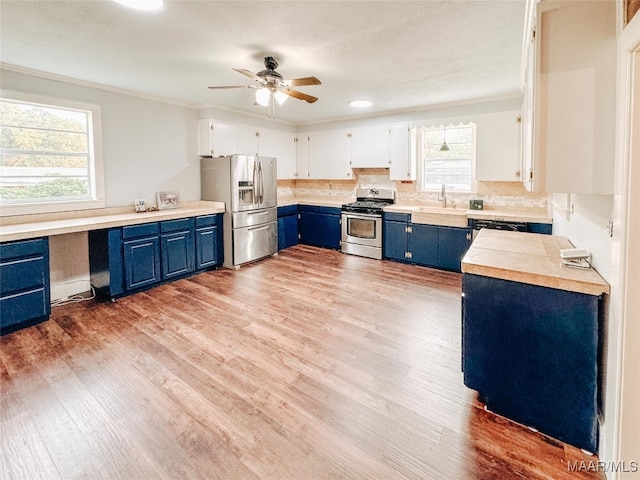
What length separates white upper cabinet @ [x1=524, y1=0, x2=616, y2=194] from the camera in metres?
1.43

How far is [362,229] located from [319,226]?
1.00 m

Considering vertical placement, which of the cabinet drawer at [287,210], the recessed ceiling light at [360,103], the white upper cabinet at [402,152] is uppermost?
the recessed ceiling light at [360,103]

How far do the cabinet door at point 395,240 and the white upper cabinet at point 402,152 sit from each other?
820 millimetres

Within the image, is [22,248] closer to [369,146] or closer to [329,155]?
[329,155]

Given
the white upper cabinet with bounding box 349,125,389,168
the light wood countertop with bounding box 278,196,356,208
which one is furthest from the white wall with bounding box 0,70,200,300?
the white upper cabinet with bounding box 349,125,389,168

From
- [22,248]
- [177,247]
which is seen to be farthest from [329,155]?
[22,248]

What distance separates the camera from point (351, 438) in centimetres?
174

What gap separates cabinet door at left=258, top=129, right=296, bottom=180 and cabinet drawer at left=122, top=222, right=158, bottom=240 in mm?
2389

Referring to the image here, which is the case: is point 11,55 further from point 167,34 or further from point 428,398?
point 428,398

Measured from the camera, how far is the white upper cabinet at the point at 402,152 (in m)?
5.23

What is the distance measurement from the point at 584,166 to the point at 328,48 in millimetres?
2128

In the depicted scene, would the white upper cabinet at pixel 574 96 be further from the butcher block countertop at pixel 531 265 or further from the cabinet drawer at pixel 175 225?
the cabinet drawer at pixel 175 225

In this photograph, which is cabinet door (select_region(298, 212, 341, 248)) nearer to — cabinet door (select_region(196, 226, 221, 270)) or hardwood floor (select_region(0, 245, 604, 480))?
cabinet door (select_region(196, 226, 221, 270))

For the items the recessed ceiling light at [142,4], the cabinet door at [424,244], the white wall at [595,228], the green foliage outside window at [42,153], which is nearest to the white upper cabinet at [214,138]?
→ the green foliage outside window at [42,153]
